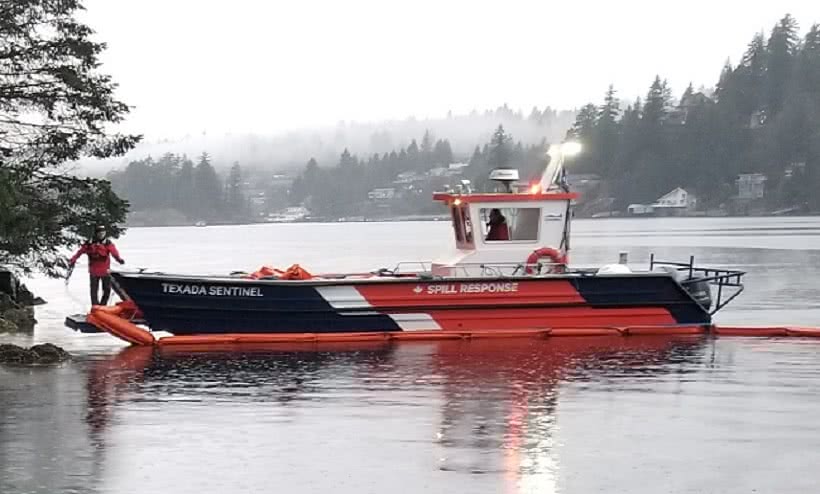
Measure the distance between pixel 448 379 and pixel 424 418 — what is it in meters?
2.85

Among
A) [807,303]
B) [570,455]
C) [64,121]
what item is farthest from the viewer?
[807,303]

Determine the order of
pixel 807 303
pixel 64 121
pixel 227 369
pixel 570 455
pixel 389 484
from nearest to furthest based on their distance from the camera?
pixel 389 484 → pixel 570 455 → pixel 227 369 → pixel 64 121 → pixel 807 303

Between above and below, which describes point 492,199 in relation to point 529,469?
above

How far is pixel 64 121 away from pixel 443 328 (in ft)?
28.3

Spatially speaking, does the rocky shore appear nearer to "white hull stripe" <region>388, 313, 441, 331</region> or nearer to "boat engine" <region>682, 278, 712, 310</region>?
"white hull stripe" <region>388, 313, 441, 331</region>

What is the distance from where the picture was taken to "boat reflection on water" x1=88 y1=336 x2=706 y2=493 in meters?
11.1

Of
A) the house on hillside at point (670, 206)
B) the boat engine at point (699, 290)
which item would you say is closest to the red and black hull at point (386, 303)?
the boat engine at point (699, 290)

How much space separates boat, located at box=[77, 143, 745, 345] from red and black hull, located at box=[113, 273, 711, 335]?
0.02m

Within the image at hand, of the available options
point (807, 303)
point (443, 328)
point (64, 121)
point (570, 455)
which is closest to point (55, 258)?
point (64, 121)

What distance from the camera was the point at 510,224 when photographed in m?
20.3

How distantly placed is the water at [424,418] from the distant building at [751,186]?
12998cm

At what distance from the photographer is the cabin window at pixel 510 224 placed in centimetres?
2023

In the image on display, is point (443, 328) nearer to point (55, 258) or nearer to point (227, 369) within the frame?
point (227, 369)

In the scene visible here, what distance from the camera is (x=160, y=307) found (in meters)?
19.1
